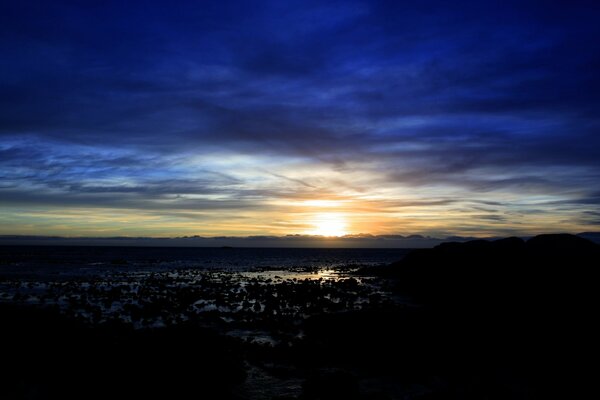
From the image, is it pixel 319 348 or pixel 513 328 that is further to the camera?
pixel 513 328

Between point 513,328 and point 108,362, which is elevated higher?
point 108,362

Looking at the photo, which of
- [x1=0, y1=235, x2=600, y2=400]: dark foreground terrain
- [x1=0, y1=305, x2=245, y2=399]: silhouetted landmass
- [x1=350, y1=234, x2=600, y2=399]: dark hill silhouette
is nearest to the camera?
[x1=0, y1=305, x2=245, y2=399]: silhouetted landmass

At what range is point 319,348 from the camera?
18641mm

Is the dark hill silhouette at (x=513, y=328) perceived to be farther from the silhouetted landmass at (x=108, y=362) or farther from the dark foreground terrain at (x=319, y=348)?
the silhouetted landmass at (x=108, y=362)

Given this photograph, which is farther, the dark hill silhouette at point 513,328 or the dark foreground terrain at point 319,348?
the dark hill silhouette at point 513,328

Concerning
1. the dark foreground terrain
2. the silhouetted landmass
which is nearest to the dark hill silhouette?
the dark foreground terrain

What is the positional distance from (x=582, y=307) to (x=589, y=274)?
7.43 metres

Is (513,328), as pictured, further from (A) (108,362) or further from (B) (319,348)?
(A) (108,362)

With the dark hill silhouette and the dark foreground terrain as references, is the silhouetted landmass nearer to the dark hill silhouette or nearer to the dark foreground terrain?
the dark foreground terrain

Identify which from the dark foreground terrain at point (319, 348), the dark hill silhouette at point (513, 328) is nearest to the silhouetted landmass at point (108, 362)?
the dark foreground terrain at point (319, 348)

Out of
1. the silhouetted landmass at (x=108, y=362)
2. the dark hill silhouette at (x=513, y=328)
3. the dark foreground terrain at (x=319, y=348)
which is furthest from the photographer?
the dark hill silhouette at (x=513, y=328)

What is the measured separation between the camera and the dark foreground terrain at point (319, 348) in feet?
43.3

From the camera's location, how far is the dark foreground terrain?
43.3 feet

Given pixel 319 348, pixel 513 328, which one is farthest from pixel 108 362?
pixel 513 328
